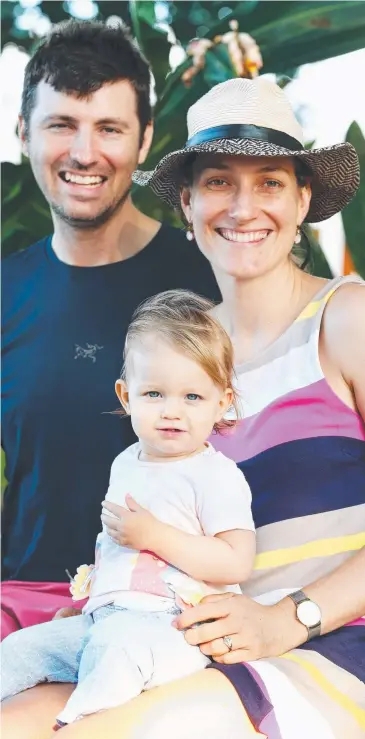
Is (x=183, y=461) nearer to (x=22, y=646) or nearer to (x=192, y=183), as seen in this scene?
(x=22, y=646)

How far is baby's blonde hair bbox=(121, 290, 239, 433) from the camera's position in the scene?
1.85 m

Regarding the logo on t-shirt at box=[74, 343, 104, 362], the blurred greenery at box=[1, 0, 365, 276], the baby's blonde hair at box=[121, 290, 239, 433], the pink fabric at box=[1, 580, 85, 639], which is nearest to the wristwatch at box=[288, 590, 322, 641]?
the baby's blonde hair at box=[121, 290, 239, 433]

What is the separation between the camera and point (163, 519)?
5.98ft

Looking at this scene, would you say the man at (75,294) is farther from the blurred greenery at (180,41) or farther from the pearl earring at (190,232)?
the pearl earring at (190,232)

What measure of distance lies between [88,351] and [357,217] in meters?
0.82

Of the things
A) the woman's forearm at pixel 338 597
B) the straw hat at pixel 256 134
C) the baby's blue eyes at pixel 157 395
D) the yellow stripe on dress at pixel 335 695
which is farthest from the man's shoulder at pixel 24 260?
the yellow stripe on dress at pixel 335 695

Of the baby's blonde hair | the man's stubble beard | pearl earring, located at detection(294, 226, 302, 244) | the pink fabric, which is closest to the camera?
the baby's blonde hair

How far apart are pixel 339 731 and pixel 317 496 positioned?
475 mm

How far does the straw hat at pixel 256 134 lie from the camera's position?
2.17 m

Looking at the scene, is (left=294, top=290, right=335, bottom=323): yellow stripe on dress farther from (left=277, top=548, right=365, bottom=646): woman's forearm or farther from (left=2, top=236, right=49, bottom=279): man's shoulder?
(left=2, top=236, right=49, bottom=279): man's shoulder

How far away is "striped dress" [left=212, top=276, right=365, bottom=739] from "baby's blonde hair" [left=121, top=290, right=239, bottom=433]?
0.23 metres

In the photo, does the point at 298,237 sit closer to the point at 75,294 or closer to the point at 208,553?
the point at 75,294

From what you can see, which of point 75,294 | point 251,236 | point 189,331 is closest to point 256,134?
point 251,236

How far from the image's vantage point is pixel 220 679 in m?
1.72
